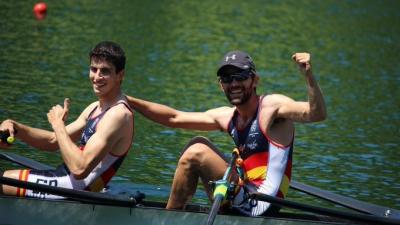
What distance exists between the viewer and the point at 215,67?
85.0 feet

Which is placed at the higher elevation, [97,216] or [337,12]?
[337,12]

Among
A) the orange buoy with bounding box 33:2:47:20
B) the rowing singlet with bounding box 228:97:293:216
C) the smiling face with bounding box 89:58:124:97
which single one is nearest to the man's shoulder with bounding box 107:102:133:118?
the smiling face with bounding box 89:58:124:97

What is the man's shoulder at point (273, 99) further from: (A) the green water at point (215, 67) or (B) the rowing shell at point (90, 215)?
(A) the green water at point (215, 67)

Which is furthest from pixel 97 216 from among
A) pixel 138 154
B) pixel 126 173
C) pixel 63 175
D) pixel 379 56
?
pixel 379 56

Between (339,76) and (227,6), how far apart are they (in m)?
15.5

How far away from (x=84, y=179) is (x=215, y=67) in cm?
1582

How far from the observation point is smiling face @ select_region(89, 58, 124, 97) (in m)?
10.2

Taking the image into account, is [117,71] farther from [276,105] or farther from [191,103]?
[191,103]

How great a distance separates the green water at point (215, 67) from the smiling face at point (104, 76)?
3293mm

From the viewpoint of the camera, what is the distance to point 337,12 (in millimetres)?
39906

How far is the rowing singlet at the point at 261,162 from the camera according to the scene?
10086 mm

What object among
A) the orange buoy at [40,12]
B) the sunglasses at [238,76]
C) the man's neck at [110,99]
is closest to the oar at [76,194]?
the man's neck at [110,99]

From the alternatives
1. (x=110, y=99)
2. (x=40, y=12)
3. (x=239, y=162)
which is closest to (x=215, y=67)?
(x=40, y=12)

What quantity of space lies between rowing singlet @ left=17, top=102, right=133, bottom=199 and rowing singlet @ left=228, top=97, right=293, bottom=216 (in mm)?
1223
